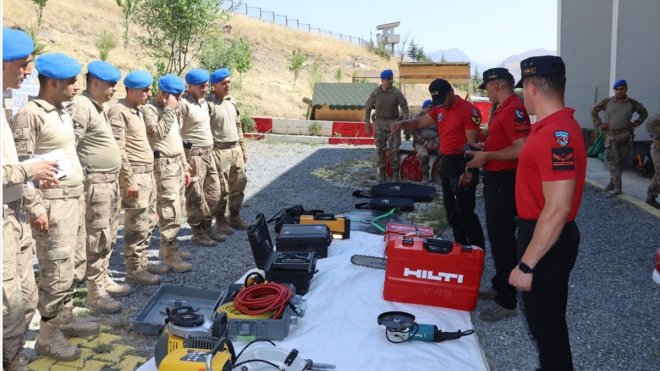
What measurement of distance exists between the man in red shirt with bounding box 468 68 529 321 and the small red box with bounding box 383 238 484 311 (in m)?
0.33

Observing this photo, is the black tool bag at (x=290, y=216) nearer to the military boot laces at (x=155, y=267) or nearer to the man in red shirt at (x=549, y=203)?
the military boot laces at (x=155, y=267)

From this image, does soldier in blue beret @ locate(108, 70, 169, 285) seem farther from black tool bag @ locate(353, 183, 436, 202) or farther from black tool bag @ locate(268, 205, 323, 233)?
black tool bag @ locate(353, 183, 436, 202)

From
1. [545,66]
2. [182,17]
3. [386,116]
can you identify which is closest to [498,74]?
[545,66]

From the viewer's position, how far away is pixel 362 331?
385cm

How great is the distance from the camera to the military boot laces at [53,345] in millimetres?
3760

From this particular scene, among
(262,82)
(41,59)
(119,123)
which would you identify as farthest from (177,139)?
(262,82)

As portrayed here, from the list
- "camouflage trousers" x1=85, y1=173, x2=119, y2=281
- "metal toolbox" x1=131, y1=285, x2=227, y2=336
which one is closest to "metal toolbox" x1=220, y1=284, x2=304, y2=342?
"metal toolbox" x1=131, y1=285, x2=227, y2=336

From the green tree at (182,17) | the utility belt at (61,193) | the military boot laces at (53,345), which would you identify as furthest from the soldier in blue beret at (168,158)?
the green tree at (182,17)

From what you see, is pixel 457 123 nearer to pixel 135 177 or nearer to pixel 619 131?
pixel 135 177

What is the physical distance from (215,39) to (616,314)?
680 inches

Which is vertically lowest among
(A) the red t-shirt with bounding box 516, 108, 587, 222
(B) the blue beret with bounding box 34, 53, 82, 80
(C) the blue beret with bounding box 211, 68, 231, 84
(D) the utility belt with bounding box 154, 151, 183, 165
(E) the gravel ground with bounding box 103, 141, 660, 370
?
(E) the gravel ground with bounding box 103, 141, 660, 370

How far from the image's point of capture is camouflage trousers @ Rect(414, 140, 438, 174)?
10.9 m

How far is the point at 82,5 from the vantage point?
3438 centimetres

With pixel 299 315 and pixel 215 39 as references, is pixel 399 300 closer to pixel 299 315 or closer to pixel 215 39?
pixel 299 315
